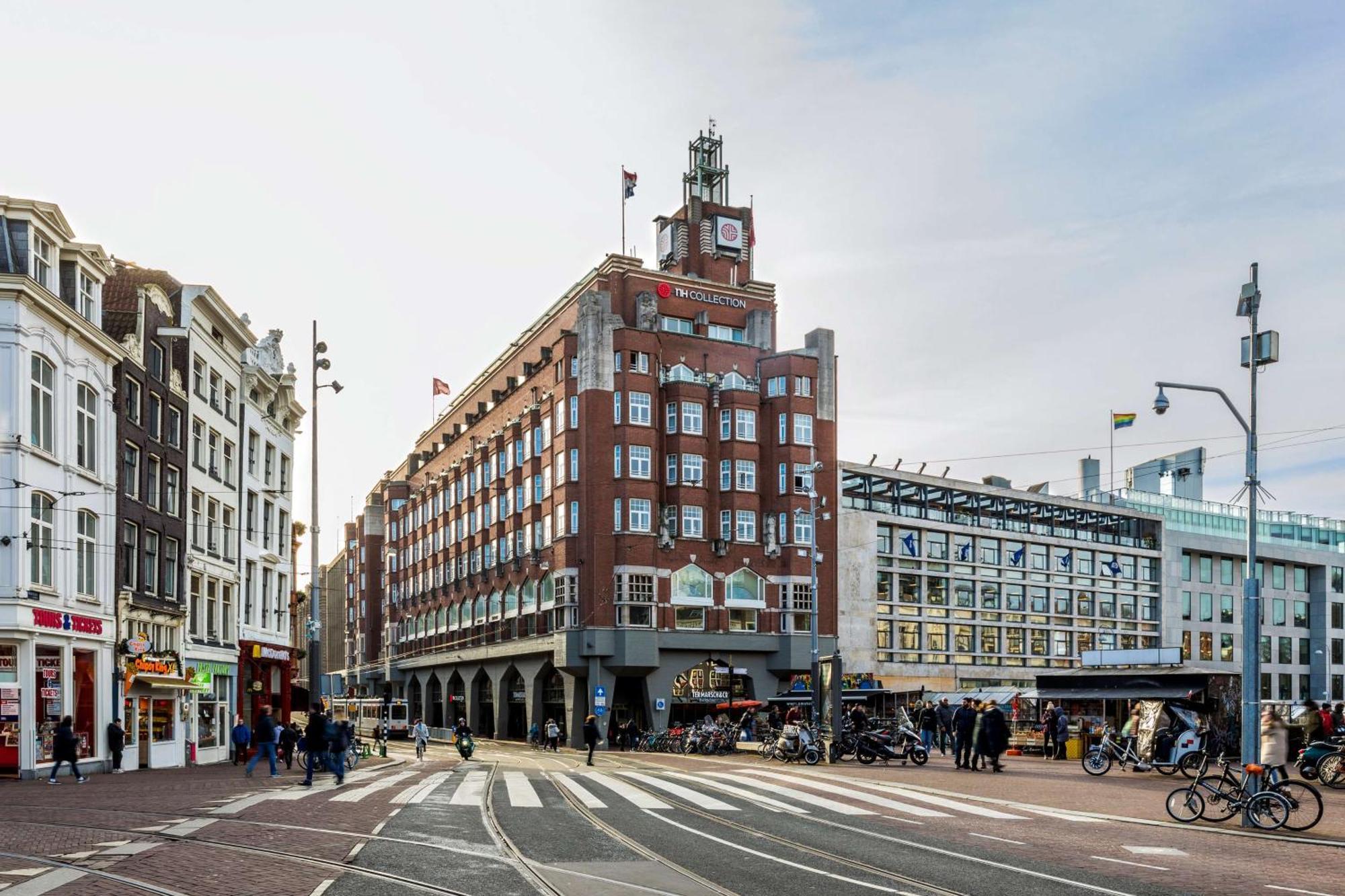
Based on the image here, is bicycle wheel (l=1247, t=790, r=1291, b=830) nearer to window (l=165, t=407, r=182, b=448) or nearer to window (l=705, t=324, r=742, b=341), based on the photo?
window (l=165, t=407, r=182, b=448)

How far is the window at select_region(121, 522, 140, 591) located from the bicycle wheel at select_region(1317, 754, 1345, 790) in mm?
33500

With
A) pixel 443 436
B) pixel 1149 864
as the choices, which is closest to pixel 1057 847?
pixel 1149 864

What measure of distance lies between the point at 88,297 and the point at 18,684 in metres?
11.8

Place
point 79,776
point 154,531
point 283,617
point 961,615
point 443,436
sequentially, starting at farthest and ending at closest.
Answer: point 443,436 < point 961,615 < point 283,617 < point 154,531 < point 79,776

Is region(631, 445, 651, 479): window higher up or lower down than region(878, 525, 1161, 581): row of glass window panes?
higher up

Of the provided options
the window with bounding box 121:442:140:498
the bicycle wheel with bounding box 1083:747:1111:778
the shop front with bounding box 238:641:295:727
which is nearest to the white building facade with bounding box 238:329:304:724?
the shop front with bounding box 238:641:295:727

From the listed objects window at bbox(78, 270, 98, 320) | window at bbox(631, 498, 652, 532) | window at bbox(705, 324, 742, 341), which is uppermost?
window at bbox(705, 324, 742, 341)

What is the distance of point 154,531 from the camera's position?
4356 centimetres

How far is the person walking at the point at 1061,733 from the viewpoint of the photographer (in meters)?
38.2

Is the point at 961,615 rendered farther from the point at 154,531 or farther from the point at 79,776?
the point at 79,776

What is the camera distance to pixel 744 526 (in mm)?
72250

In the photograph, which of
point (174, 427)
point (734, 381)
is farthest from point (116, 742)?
point (734, 381)

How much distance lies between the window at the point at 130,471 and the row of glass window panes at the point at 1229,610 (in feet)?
292

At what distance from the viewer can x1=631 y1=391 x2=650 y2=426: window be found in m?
70.4
